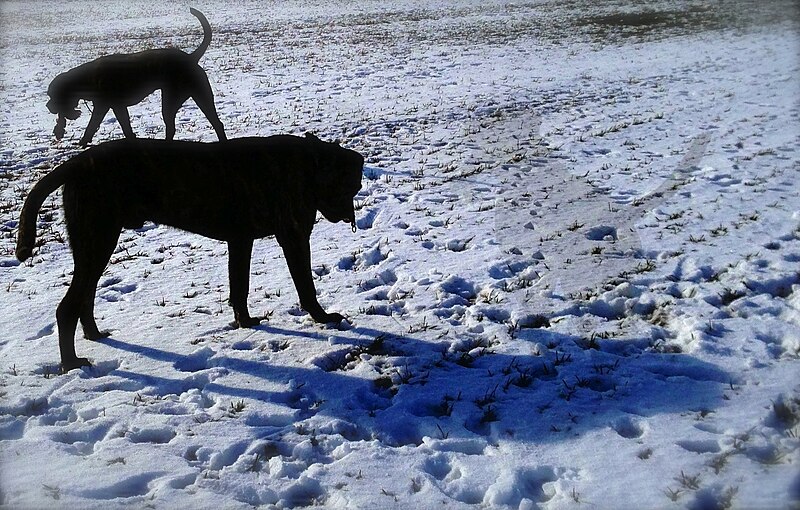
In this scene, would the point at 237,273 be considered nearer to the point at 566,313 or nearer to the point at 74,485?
the point at 74,485

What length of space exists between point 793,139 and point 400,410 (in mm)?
8181

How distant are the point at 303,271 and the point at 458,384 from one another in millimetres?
1458

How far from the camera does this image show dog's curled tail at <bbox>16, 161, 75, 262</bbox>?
357cm

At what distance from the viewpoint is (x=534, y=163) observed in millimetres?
8289

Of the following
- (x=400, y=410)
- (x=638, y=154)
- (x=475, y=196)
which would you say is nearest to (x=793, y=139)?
(x=638, y=154)

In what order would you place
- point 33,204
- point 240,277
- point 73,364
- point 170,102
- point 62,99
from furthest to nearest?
point 170,102 → point 62,99 → point 240,277 → point 73,364 → point 33,204

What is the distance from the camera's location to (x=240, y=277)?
4289 mm

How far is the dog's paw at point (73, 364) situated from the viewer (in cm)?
389

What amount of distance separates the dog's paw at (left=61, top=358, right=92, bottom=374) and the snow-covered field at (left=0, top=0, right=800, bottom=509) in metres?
0.06

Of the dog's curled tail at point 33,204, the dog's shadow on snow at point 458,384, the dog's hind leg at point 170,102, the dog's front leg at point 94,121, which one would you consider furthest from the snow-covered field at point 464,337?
the dog's hind leg at point 170,102

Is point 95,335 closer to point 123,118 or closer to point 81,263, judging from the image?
point 81,263

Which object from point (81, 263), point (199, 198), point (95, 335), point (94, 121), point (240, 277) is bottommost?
point (95, 335)

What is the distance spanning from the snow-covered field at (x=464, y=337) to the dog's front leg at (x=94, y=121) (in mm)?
496

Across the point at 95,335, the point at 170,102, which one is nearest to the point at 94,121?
the point at 170,102
